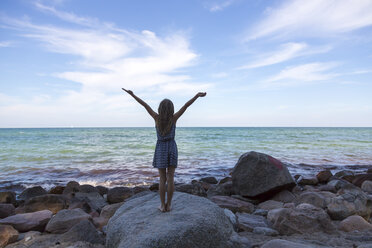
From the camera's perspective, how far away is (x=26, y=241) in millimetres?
4762

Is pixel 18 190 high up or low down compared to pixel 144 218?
down

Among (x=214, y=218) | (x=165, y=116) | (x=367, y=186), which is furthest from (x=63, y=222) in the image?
(x=367, y=186)

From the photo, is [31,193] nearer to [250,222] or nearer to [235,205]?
[235,205]

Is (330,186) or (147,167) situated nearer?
(330,186)

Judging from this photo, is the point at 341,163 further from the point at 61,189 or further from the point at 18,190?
the point at 18,190

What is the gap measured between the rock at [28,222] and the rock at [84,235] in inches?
45.5

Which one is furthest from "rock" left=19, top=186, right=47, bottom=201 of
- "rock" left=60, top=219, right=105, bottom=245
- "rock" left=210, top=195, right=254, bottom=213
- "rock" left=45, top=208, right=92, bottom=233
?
"rock" left=210, top=195, right=254, bottom=213

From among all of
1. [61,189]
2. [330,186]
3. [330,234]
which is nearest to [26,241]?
[61,189]

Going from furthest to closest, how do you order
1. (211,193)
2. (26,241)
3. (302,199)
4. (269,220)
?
(211,193)
(302,199)
(269,220)
(26,241)

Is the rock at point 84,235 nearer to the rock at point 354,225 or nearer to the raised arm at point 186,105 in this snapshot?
the raised arm at point 186,105

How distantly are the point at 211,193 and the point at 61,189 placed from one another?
507 cm

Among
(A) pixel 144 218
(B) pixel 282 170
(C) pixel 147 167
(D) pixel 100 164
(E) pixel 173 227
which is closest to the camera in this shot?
(E) pixel 173 227

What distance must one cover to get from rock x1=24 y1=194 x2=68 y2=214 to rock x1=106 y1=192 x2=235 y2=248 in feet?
11.5

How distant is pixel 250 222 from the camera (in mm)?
5285
